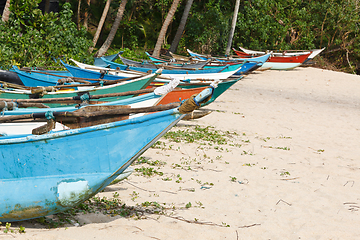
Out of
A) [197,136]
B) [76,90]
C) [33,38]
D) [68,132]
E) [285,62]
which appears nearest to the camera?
[68,132]

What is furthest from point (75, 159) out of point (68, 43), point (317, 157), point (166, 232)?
point (68, 43)

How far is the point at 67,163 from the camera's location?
3283 mm

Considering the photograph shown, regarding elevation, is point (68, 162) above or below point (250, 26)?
below

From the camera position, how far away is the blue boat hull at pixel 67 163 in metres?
3.23

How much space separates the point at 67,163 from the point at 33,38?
1123cm

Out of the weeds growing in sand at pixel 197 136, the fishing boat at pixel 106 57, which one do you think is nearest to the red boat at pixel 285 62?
the fishing boat at pixel 106 57

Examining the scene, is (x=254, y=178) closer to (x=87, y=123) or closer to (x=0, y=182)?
(x=87, y=123)

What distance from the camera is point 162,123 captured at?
329cm

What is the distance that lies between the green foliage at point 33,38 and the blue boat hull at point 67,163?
375 inches

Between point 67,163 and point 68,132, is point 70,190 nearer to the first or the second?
point 67,163

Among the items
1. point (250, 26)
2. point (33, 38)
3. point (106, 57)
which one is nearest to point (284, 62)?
point (250, 26)

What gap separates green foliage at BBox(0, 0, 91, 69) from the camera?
12.4 m

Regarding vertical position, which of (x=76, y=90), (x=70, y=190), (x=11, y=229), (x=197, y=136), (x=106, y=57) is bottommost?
(x=197, y=136)

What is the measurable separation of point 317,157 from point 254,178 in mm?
2305
